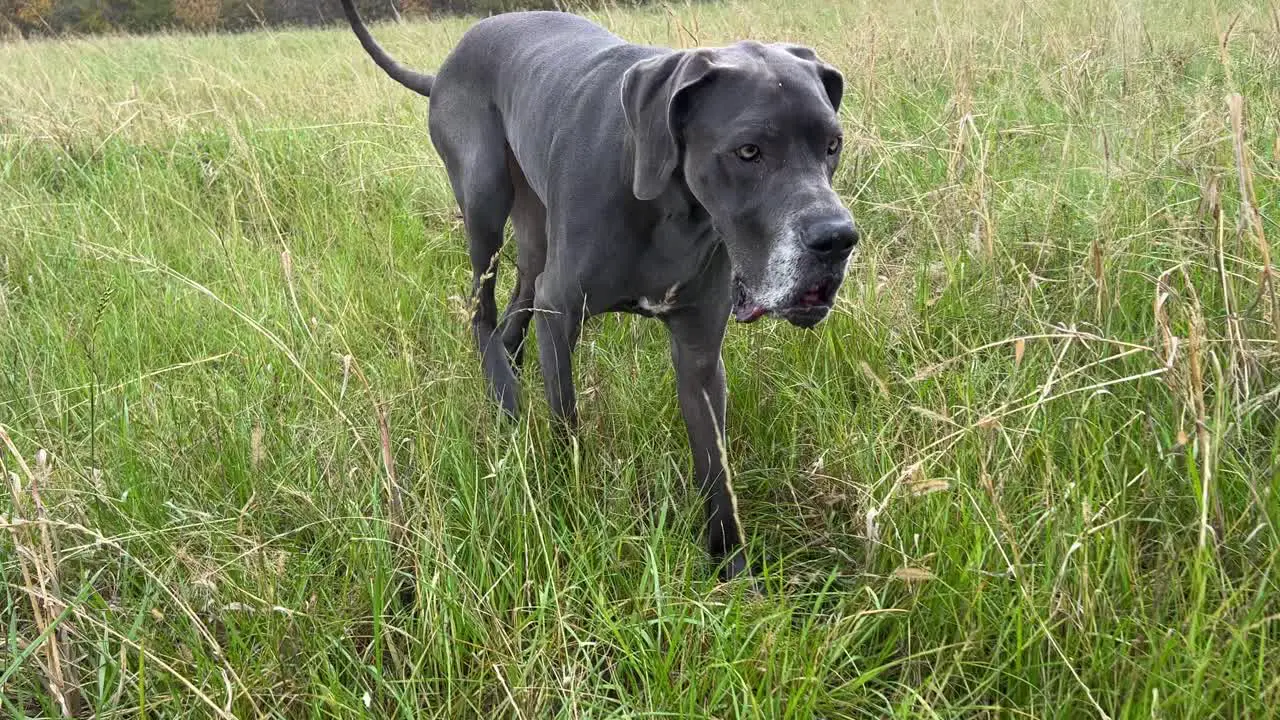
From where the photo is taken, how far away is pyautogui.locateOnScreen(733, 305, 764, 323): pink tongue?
2.03m

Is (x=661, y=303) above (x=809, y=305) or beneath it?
beneath

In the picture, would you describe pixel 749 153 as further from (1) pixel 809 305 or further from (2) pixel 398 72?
(2) pixel 398 72

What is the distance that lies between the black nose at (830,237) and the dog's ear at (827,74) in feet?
1.85

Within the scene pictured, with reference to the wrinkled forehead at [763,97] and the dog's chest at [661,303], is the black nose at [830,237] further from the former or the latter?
the dog's chest at [661,303]

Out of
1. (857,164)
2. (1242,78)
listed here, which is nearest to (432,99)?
(857,164)

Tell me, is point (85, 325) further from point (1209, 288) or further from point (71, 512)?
point (1209, 288)

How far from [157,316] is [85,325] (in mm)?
206

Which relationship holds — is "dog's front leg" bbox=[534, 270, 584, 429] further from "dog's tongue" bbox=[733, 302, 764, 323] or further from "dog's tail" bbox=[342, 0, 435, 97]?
"dog's tail" bbox=[342, 0, 435, 97]

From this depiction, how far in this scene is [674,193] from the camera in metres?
2.23

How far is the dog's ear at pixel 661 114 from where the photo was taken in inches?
80.4

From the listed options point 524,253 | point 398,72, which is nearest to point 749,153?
point 524,253

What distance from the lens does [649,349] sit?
3025 millimetres

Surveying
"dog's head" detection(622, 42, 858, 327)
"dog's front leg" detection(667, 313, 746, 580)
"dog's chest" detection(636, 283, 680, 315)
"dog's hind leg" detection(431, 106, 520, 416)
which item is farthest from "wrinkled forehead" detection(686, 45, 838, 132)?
"dog's hind leg" detection(431, 106, 520, 416)

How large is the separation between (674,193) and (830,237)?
21.2 inches
